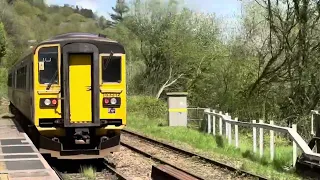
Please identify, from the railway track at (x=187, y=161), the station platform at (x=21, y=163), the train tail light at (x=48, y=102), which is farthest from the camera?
the train tail light at (x=48, y=102)

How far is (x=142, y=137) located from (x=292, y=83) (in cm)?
602

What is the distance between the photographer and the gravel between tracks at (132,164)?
10.9 m

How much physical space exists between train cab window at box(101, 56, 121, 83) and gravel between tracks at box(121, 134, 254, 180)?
242 centimetres

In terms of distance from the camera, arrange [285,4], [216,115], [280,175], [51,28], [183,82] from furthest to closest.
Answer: [51,28]
[183,82]
[285,4]
[216,115]
[280,175]

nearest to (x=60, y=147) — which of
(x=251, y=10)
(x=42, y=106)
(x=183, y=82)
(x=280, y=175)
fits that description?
(x=42, y=106)

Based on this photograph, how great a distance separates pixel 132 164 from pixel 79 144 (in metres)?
1.46

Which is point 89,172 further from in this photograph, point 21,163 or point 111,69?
point 111,69

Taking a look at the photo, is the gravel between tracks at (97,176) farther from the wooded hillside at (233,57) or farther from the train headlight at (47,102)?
the wooded hillside at (233,57)

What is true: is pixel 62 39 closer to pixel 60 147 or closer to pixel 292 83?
pixel 60 147

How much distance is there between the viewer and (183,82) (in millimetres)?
38625

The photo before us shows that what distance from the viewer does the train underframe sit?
11656 mm

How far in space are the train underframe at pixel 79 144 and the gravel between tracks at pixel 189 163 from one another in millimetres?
1653

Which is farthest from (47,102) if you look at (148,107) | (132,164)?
(148,107)

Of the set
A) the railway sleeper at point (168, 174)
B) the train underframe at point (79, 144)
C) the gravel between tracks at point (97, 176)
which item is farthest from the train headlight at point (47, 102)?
the railway sleeper at point (168, 174)
